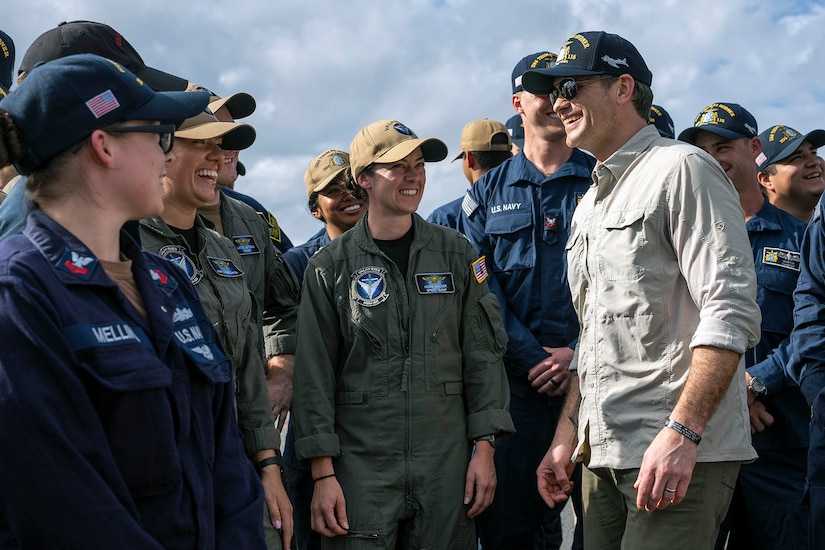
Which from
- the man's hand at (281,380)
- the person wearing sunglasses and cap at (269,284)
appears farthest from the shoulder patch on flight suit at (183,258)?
the man's hand at (281,380)

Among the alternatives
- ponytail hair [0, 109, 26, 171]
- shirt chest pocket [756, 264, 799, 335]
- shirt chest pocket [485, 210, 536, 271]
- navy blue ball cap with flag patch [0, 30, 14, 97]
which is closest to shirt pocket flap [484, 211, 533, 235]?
shirt chest pocket [485, 210, 536, 271]

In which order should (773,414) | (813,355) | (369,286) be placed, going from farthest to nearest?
(773,414) < (369,286) < (813,355)

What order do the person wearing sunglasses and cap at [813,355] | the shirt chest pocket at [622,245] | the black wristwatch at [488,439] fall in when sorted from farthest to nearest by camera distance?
the black wristwatch at [488,439] < the person wearing sunglasses and cap at [813,355] < the shirt chest pocket at [622,245]

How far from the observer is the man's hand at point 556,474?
12.1ft

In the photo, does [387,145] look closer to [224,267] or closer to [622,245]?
[224,267]

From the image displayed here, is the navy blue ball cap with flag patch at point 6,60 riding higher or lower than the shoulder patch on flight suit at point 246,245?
higher

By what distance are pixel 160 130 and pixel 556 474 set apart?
2.14 metres

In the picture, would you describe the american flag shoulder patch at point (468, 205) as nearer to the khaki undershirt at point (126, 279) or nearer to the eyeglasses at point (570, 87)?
the eyeglasses at point (570, 87)

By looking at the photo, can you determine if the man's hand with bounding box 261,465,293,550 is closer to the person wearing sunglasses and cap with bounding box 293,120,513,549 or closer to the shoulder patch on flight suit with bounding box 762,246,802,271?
the person wearing sunglasses and cap with bounding box 293,120,513,549

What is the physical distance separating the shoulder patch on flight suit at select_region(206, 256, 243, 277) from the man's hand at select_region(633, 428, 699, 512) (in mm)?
1797

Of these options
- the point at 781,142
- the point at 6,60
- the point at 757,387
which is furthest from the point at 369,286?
the point at 781,142

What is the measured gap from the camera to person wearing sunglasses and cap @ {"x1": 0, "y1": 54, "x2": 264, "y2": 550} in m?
1.98

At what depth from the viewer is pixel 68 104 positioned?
2.16 m

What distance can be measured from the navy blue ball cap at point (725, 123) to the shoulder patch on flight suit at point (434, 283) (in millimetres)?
1907
